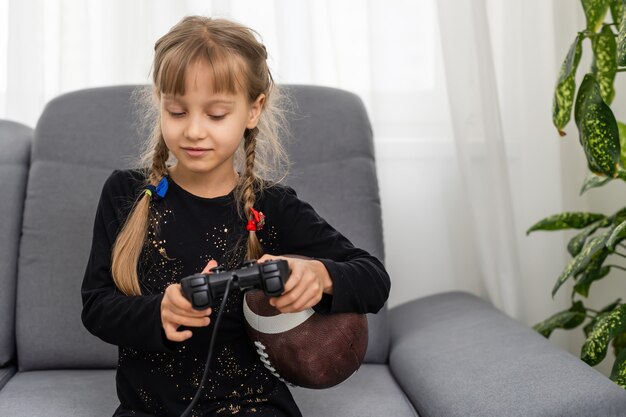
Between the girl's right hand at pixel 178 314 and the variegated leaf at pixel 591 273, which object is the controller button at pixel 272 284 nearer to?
the girl's right hand at pixel 178 314

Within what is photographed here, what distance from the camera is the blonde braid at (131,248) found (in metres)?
1.48

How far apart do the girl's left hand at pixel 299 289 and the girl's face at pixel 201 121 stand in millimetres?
226

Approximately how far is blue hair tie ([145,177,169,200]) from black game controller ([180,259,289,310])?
376 millimetres

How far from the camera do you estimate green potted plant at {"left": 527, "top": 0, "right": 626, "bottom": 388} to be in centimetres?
181

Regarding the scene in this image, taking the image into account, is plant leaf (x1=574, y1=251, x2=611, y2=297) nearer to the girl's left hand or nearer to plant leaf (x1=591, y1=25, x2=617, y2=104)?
plant leaf (x1=591, y1=25, x2=617, y2=104)

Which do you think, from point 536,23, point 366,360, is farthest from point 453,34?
point 366,360

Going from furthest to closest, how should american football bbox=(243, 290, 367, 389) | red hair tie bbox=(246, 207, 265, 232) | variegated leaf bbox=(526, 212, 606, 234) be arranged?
variegated leaf bbox=(526, 212, 606, 234), red hair tie bbox=(246, 207, 265, 232), american football bbox=(243, 290, 367, 389)

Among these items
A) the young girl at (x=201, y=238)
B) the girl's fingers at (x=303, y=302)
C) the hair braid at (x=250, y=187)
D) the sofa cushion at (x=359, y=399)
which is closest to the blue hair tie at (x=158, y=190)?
the young girl at (x=201, y=238)

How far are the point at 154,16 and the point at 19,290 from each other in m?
0.81

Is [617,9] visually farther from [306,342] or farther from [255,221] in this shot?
[306,342]

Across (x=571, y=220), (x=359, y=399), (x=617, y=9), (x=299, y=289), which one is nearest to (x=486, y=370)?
(x=359, y=399)

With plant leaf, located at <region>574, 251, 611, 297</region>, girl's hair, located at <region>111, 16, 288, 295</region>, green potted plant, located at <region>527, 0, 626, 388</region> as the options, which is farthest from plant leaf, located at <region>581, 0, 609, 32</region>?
girl's hair, located at <region>111, 16, 288, 295</region>

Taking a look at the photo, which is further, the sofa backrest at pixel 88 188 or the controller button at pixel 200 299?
the sofa backrest at pixel 88 188

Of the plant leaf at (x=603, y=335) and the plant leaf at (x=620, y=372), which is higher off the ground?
the plant leaf at (x=603, y=335)
